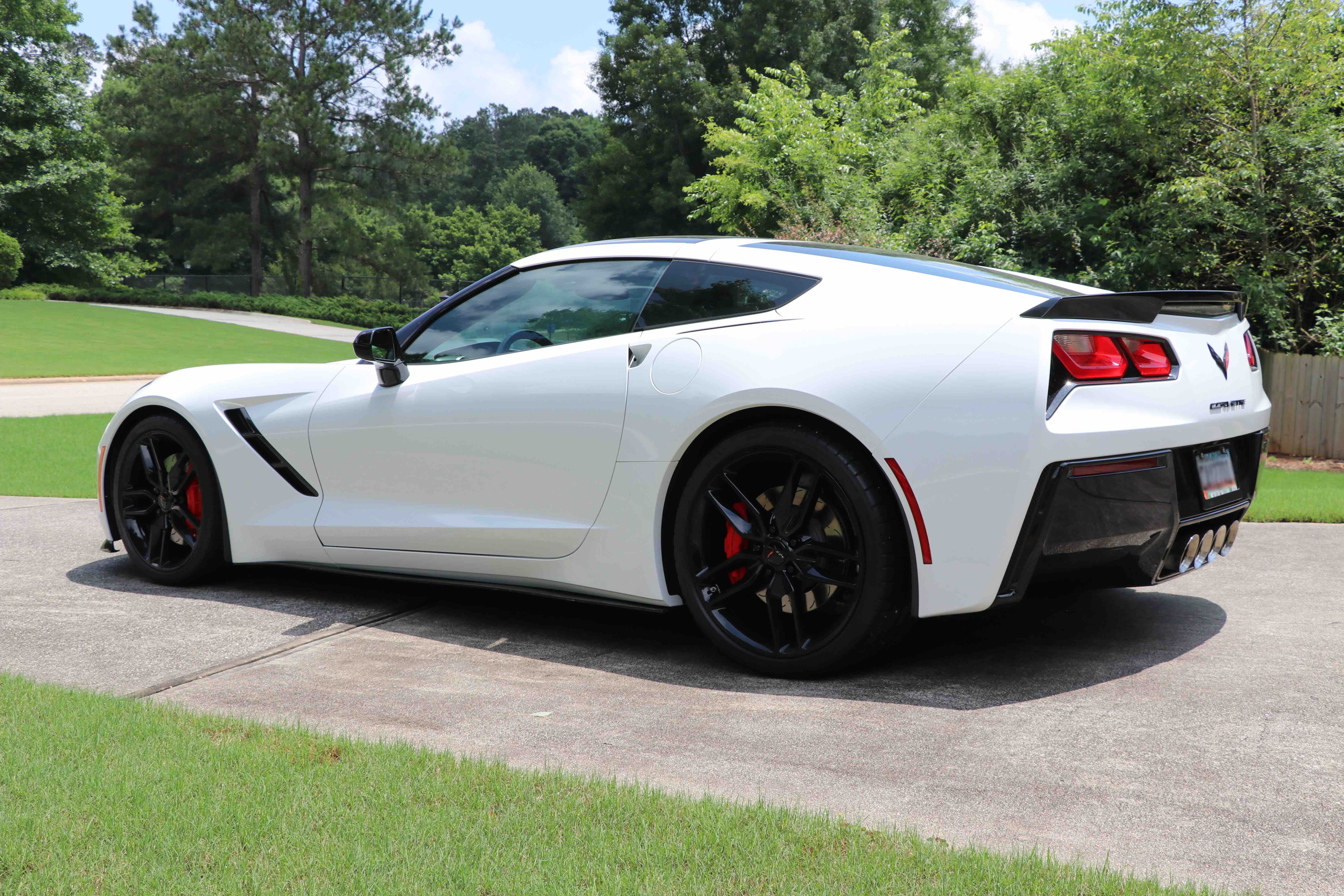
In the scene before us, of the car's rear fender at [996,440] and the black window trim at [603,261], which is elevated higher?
the black window trim at [603,261]

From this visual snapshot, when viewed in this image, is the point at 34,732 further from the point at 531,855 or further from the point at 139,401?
the point at 139,401

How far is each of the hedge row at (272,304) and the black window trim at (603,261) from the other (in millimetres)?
43783

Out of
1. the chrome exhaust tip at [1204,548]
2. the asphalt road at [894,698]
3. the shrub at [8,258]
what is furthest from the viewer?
the shrub at [8,258]

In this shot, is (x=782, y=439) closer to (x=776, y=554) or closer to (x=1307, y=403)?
(x=776, y=554)

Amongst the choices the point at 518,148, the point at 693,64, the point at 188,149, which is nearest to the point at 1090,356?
the point at 693,64

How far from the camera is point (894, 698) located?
3.57 meters

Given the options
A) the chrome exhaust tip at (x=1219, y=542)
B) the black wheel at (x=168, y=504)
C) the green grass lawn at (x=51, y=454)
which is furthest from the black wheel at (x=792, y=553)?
the green grass lawn at (x=51, y=454)

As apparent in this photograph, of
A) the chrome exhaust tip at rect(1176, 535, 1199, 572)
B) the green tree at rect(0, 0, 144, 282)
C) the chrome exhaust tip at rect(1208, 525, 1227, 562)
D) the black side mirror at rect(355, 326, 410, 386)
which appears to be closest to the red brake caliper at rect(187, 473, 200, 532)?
the black side mirror at rect(355, 326, 410, 386)

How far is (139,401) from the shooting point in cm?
536

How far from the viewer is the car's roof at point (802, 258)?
12.6ft

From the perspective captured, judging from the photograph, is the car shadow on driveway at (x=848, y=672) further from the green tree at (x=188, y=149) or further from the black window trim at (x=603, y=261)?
the green tree at (x=188, y=149)

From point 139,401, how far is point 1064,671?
13.8 feet

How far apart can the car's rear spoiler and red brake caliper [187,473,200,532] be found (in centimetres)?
377

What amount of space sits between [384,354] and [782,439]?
6.30 ft
